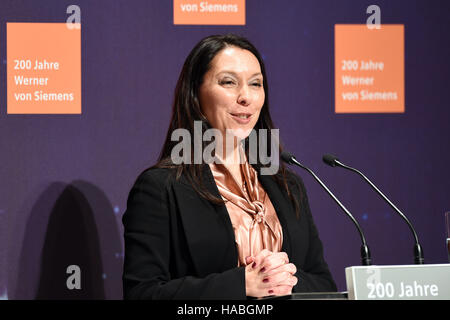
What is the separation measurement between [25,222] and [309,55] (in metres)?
1.70

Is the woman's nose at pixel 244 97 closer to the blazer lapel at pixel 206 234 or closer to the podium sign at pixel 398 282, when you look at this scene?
the blazer lapel at pixel 206 234

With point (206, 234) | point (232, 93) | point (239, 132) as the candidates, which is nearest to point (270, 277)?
point (206, 234)

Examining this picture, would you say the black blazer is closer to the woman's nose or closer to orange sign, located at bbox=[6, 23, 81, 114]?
the woman's nose

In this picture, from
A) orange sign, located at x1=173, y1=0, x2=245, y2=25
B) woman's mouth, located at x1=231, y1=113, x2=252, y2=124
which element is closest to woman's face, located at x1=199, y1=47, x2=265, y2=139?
woman's mouth, located at x1=231, y1=113, x2=252, y2=124

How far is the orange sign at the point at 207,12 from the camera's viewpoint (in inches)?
123

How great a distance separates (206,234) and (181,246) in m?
0.10

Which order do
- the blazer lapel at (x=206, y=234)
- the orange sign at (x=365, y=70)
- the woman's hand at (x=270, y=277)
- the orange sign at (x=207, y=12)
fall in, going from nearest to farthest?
the woman's hand at (x=270, y=277) → the blazer lapel at (x=206, y=234) → the orange sign at (x=207, y=12) → the orange sign at (x=365, y=70)

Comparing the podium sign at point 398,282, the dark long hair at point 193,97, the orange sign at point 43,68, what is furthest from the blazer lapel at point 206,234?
the orange sign at point 43,68

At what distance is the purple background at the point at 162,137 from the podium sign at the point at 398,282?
1683 millimetres

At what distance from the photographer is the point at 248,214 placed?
2.26 metres

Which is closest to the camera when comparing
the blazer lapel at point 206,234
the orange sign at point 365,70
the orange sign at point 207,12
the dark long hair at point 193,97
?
the blazer lapel at point 206,234

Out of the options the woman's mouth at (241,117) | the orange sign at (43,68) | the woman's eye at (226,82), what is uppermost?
the orange sign at (43,68)

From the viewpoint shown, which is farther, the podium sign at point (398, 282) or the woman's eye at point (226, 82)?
the woman's eye at point (226, 82)
